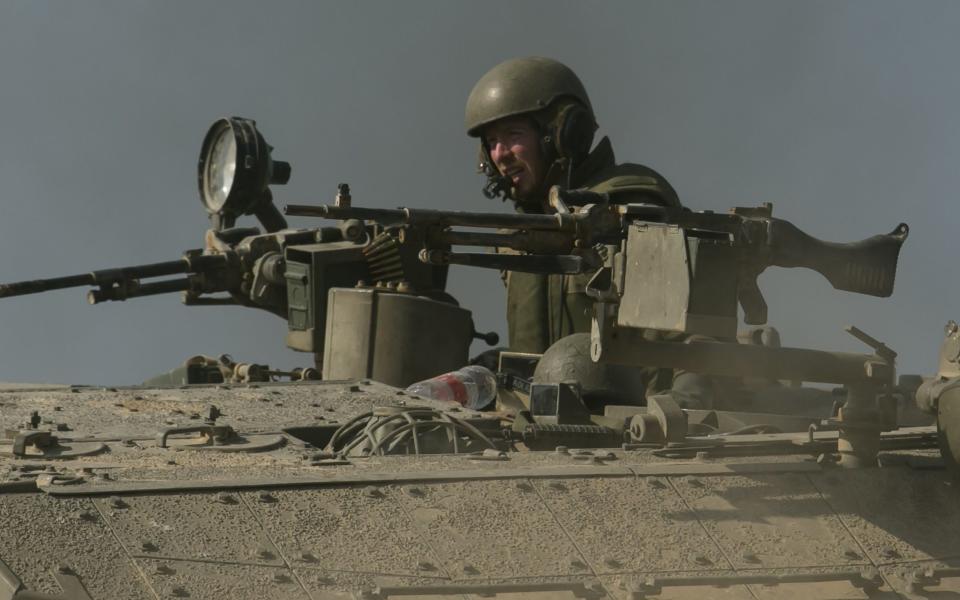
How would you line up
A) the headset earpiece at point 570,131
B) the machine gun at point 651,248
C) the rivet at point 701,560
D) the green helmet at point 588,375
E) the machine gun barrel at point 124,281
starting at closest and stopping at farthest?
1. the rivet at point 701,560
2. the machine gun at point 651,248
3. the green helmet at point 588,375
4. the headset earpiece at point 570,131
5. the machine gun barrel at point 124,281

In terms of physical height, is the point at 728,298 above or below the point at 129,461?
above

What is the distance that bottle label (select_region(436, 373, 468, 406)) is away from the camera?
26.8 feet

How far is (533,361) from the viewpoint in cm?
839

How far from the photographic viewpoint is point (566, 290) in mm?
9938

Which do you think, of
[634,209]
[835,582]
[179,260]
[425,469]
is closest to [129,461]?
[425,469]

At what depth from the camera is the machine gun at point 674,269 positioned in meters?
5.74

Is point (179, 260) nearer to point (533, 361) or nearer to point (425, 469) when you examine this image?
point (533, 361)

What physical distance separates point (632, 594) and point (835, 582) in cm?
65

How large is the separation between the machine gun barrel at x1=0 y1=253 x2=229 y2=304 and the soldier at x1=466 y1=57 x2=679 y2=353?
108 inches

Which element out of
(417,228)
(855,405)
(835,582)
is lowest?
(835,582)

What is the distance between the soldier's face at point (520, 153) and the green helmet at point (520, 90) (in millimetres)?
91

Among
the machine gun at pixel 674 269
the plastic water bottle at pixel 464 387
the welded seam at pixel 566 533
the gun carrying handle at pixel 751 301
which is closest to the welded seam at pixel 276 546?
the welded seam at pixel 566 533

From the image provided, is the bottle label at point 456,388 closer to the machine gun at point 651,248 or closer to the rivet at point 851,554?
the machine gun at point 651,248

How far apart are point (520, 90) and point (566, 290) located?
116cm
